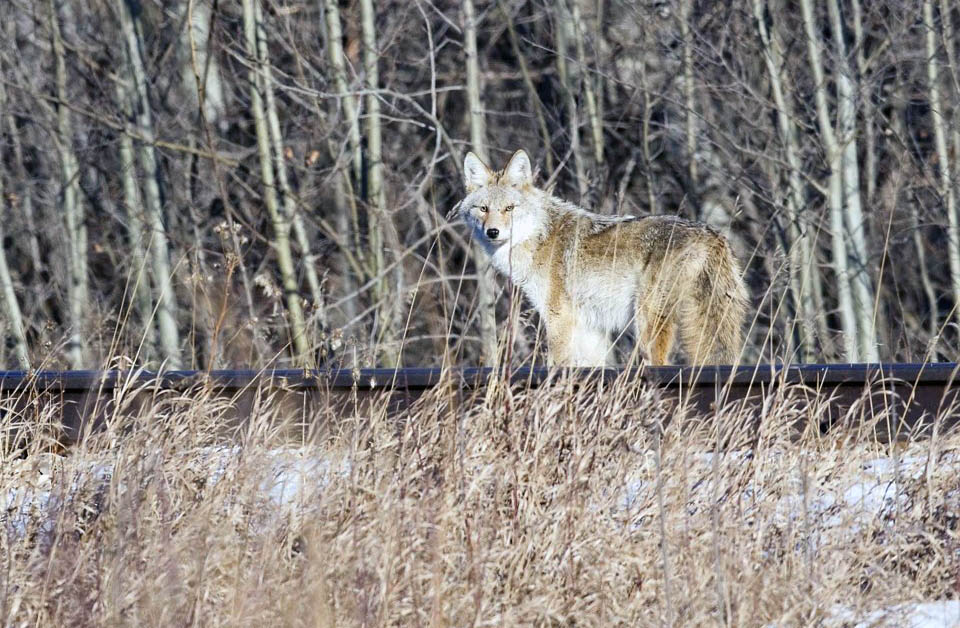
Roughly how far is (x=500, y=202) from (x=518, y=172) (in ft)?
1.19

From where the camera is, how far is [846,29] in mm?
12016

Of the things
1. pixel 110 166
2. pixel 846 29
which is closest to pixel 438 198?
pixel 110 166

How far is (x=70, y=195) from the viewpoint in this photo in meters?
13.8

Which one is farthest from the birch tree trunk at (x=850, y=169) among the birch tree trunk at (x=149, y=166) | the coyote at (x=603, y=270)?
the birch tree trunk at (x=149, y=166)

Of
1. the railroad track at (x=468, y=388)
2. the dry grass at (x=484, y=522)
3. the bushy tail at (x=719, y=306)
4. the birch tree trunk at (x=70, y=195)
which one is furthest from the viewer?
the birch tree trunk at (x=70, y=195)

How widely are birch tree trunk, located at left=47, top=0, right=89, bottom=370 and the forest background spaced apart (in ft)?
0.15

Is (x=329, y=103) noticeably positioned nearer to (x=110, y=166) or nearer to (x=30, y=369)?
(x=110, y=166)

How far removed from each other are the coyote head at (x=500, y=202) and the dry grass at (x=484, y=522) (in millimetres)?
3168

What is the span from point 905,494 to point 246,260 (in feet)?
37.1

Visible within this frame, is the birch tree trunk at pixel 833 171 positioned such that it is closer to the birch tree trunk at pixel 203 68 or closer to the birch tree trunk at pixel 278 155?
the birch tree trunk at pixel 278 155

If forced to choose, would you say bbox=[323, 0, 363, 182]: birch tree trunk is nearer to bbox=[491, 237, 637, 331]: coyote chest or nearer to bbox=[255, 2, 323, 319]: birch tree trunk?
bbox=[255, 2, 323, 319]: birch tree trunk

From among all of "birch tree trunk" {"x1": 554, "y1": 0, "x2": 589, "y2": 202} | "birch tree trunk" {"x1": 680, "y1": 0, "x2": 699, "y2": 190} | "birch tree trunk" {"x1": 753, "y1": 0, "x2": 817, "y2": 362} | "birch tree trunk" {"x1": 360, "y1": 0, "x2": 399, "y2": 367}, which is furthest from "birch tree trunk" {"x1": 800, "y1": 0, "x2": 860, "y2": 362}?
"birch tree trunk" {"x1": 360, "y1": 0, "x2": 399, "y2": 367}

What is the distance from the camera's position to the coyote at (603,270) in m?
6.64

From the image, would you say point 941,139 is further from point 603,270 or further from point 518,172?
point 603,270
